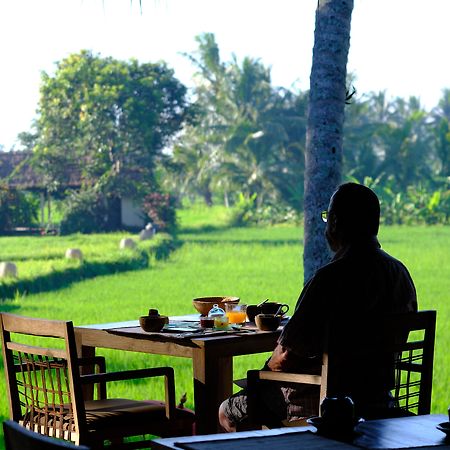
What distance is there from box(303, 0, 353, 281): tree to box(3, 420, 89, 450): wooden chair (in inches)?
207

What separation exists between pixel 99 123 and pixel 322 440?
41.3 meters

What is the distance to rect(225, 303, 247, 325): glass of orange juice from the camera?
200 inches

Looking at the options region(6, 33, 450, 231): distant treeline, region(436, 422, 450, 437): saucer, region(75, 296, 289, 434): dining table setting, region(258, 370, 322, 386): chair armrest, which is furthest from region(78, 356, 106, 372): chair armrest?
region(6, 33, 450, 231): distant treeline

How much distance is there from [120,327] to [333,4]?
3.04 meters

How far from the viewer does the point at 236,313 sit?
16.7ft

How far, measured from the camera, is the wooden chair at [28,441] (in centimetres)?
178

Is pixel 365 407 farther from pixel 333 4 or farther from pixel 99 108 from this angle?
pixel 99 108

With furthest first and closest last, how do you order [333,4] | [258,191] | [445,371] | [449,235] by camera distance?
[258,191] < [449,235] < [445,371] < [333,4]

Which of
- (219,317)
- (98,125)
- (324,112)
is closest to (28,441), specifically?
(219,317)

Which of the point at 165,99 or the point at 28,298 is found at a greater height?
the point at 165,99

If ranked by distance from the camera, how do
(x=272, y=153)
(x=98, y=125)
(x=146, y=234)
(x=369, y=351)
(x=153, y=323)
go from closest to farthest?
(x=369, y=351) → (x=153, y=323) → (x=146, y=234) → (x=98, y=125) → (x=272, y=153)

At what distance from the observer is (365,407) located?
3.86m

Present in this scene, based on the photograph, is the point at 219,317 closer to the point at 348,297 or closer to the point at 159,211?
the point at 348,297

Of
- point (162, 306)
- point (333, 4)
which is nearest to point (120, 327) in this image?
point (333, 4)
